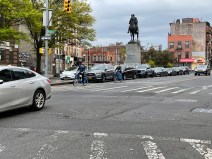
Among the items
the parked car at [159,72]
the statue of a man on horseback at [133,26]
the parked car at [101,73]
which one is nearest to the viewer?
the parked car at [101,73]

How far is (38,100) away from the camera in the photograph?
12039mm

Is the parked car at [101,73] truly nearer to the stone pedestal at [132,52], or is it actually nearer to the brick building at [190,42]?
the stone pedestal at [132,52]

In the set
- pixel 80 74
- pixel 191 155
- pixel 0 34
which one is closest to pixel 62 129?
pixel 191 155

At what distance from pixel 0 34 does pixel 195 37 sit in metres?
94.5

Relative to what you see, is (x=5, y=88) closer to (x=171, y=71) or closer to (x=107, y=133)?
(x=107, y=133)

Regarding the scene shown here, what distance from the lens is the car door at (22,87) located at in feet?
35.7

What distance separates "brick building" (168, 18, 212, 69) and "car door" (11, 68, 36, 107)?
4092 inches

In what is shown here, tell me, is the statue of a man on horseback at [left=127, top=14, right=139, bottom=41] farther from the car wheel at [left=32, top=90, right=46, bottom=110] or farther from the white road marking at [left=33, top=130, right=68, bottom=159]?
the white road marking at [left=33, top=130, right=68, bottom=159]

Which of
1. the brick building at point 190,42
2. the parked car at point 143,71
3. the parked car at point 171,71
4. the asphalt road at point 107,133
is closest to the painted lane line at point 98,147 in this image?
the asphalt road at point 107,133

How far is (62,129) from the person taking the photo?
28.3 feet

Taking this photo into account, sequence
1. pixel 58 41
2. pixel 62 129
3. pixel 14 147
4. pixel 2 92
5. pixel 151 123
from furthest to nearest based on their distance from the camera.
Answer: pixel 58 41 < pixel 2 92 < pixel 151 123 < pixel 62 129 < pixel 14 147

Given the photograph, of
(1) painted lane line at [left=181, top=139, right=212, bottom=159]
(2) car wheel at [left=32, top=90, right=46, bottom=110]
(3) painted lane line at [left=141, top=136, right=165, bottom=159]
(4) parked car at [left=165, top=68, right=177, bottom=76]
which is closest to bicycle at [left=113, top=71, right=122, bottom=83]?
(2) car wheel at [left=32, top=90, right=46, bottom=110]

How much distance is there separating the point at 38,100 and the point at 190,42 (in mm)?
106520

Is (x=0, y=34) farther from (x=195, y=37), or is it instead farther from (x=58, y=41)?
(x=195, y=37)
